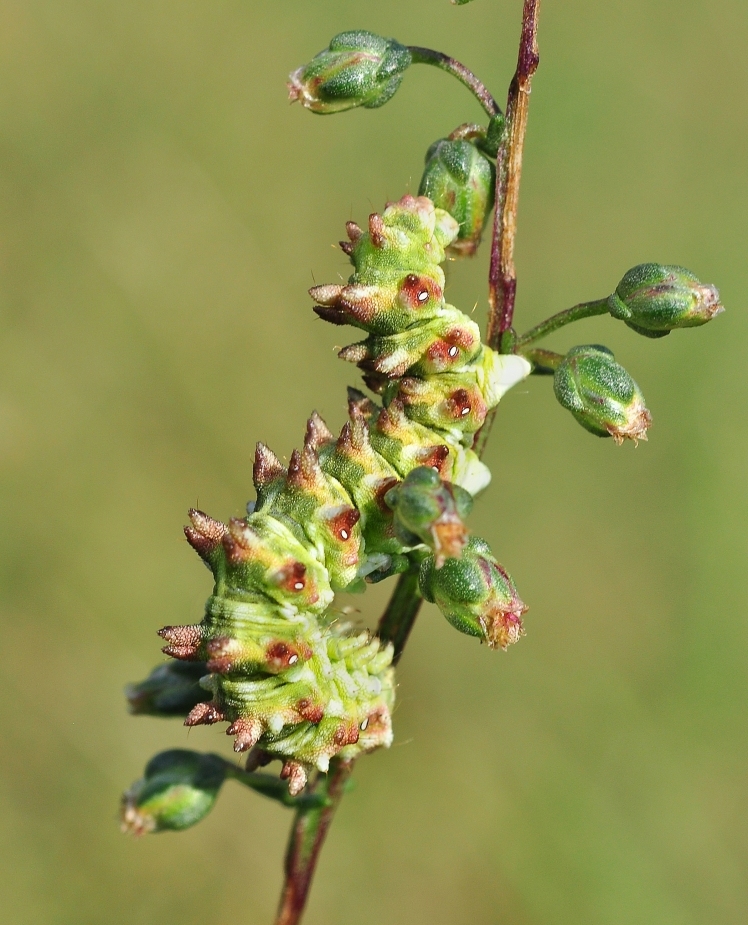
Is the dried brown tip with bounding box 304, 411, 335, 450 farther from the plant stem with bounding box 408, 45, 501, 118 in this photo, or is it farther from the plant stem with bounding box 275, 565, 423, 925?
the plant stem with bounding box 408, 45, 501, 118

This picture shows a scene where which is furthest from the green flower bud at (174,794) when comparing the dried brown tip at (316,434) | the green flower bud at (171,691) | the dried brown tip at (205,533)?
the dried brown tip at (316,434)

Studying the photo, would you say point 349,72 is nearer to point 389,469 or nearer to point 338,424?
point 389,469

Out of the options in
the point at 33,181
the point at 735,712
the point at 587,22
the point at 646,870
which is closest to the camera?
the point at 646,870

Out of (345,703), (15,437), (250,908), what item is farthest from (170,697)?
(15,437)

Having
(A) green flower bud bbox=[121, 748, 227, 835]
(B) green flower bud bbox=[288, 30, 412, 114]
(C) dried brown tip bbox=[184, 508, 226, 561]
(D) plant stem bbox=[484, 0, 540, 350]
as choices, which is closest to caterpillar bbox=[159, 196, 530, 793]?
(C) dried brown tip bbox=[184, 508, 226, 561]

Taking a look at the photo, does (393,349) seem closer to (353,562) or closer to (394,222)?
(394,222)

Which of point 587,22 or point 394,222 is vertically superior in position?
point 587,22

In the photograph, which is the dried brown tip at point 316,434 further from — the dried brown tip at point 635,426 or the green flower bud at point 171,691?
the green flower bud at point 171,691
